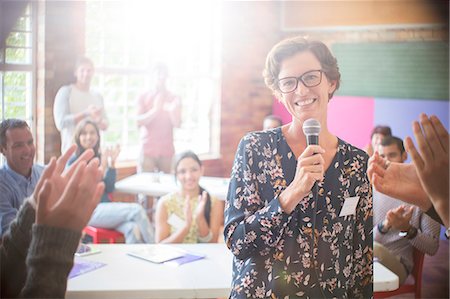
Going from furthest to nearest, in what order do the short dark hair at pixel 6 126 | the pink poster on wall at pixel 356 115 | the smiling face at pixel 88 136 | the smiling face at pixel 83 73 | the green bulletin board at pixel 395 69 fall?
the green bulletin board at pixel 395 69 → the pink poster on wall at pixel 356 115 → the smiling face at pixel 83 73 → the smiling face at pixel 88 136 → the short dark hair at pixel 6 126

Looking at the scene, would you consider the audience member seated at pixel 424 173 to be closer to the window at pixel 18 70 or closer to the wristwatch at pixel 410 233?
the wristwatch at pixel 410 233

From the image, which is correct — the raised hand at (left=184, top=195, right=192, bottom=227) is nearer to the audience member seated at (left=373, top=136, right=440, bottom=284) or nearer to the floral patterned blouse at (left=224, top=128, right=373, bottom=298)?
the audience member seated at (left=373, top=136, right=440, bottom=284)

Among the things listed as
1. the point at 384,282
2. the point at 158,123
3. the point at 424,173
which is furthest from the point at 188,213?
the point at 158,123

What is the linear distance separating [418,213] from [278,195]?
4.69ft

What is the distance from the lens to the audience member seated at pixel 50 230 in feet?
5.61

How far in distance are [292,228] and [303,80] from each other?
1.50 feet

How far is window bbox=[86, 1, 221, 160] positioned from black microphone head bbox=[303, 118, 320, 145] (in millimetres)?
3434

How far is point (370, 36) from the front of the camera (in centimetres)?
594

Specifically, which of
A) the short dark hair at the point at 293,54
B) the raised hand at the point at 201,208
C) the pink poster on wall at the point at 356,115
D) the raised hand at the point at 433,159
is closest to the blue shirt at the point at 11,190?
the short dark hair at the point at 293,54

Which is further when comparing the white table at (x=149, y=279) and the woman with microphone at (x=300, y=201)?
the white table at (x=149, y=279)

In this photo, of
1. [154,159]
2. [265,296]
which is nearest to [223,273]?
[265,296]

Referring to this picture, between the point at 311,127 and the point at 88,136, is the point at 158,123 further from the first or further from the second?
the point at 311,127

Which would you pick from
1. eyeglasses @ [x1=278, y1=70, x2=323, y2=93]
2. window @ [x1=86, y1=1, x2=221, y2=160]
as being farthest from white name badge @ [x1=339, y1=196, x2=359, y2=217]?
window @ [x1=86, y1=1, x2=221, y2=160]

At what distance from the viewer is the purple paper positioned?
248 centimetres
